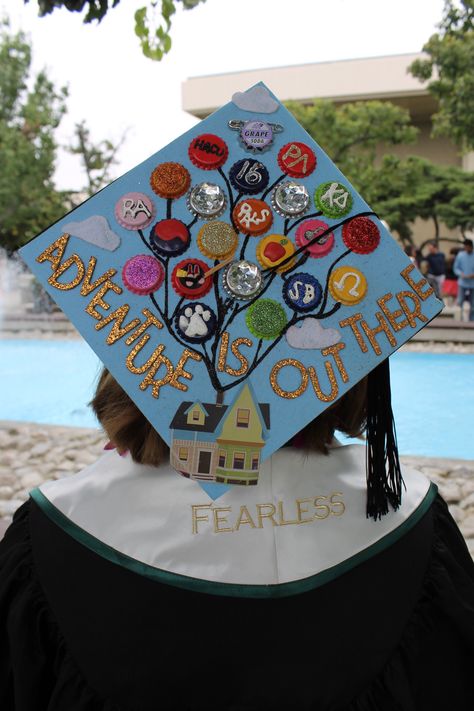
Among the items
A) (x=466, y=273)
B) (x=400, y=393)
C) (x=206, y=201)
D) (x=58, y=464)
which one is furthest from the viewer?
(x=466, y=273)

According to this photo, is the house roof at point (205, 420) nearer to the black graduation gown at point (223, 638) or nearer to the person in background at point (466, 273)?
the black graduation gown at point (223, 638)

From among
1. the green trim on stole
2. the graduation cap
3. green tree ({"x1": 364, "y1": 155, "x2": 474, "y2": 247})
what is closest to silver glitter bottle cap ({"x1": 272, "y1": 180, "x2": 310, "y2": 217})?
the graduation cap

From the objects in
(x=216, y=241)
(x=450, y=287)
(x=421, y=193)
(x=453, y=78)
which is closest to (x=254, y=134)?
(x=216, y=241)

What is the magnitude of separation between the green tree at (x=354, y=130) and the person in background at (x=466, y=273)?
24.6ft

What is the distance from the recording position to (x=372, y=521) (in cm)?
Answer: 111

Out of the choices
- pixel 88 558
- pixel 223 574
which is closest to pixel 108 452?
pixel 88 558

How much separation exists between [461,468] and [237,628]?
3573mm

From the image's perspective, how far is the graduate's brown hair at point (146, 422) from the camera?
43.1 inches

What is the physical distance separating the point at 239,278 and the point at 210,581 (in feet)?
1.50

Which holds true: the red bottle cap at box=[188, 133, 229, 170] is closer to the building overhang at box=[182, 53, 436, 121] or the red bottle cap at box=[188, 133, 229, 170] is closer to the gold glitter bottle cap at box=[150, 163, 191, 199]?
the gold glitter bottle cap at box=[150, 163, 191, 199]

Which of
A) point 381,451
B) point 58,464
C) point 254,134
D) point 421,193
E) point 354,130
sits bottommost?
point 58,464

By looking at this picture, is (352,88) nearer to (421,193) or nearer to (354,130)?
(421,193)

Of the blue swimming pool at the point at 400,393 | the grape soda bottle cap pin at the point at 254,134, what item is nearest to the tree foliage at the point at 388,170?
the blue swimming pool at the point at 400,393

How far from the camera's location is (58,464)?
4.56m
